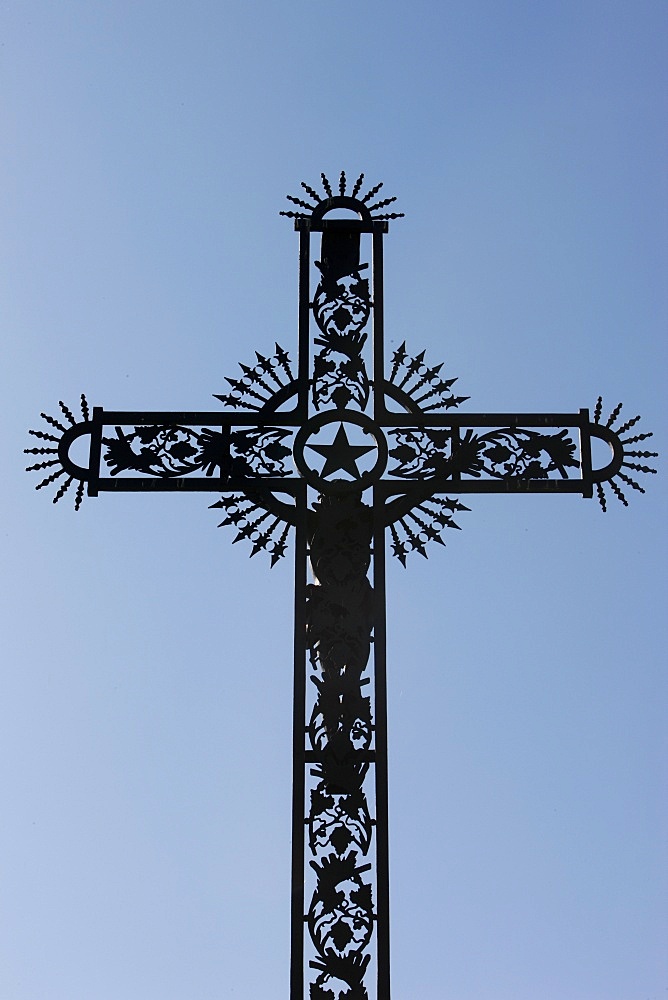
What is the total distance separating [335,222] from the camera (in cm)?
712

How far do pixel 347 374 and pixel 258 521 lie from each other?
0.76 m

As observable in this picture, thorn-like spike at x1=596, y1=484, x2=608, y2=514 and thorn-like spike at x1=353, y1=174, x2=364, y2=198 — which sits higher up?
thorn-like spike at x1=353, y1=174, x2=364, y2=198

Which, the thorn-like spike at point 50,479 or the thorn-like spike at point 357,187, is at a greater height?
the thorn-like spike at point 357,187

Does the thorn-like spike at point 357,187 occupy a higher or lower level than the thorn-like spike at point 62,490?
higher

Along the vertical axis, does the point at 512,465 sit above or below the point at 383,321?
below

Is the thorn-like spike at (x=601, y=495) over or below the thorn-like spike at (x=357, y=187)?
below

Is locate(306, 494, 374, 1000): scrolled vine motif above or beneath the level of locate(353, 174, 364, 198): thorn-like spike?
beneath

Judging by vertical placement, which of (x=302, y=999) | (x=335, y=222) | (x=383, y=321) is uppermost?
(x=335, y=222)

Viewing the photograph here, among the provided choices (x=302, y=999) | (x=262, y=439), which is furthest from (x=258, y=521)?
(x=302, y=999)

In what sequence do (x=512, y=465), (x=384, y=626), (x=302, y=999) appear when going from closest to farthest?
(x=302, y=999)
(x=384, y=626)
(x=512, y=465)

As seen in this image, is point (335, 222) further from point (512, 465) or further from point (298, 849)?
point (298, 849)

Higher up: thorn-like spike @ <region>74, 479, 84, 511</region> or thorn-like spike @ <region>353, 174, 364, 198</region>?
thorn-like spike @ <region>353, 174, 364, 198</region>

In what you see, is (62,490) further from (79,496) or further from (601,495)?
(601,495)

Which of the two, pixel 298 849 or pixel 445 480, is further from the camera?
pixel 445 480
